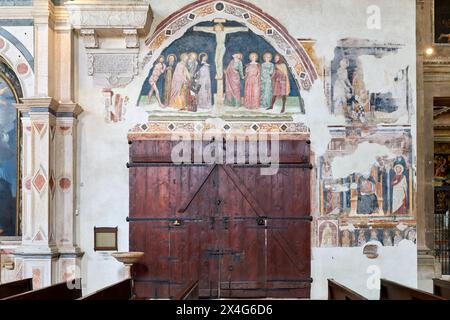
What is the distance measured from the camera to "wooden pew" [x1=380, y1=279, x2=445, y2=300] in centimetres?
561

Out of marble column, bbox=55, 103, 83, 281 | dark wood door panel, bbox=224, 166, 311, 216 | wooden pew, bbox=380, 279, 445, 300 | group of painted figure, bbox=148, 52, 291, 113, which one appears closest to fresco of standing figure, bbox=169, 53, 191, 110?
group of painted figure, bbox=148, 52, 291, 113

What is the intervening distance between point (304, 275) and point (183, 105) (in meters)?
3.60

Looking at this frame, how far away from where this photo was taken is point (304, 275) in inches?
386

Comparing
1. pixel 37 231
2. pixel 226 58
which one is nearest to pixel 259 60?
pixel 226 58

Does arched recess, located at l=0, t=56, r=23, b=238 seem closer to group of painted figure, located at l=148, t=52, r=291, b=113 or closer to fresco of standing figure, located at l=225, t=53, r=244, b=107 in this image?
group of painted figure, located at l=148, t=52, r=291, b=113

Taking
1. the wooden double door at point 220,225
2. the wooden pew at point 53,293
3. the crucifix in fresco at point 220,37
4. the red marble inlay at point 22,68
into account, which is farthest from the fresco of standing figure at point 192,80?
the wooden pew at point 53,293

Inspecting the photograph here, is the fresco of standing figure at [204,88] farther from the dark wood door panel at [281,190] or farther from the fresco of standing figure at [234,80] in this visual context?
the dark wood door panel at [281,190]

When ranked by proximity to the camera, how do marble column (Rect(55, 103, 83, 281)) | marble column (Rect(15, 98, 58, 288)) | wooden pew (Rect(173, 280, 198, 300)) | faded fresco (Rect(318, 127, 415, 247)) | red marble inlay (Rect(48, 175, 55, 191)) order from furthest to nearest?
faded fresco (Rect(318, 127, 415, 247)) < marble column (Rect(55, 103, 83, 281)) < red marble inlay (Rect(48, 175, 55, 191)) < marble column (Rect(15, 98, 58, 288)) < wooden pew (Rect(173, 280, 198, 300))

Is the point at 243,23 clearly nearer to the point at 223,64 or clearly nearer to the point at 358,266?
the point at 223,64

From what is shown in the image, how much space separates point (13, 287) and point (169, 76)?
4530mm

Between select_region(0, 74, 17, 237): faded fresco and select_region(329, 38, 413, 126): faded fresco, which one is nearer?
select_region(0, 74, 17, 237): faded fresco

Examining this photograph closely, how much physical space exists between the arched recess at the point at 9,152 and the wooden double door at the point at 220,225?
1.98 m

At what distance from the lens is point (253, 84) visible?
10.0 meters

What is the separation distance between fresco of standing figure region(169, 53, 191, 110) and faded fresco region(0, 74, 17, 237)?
9.09ft
